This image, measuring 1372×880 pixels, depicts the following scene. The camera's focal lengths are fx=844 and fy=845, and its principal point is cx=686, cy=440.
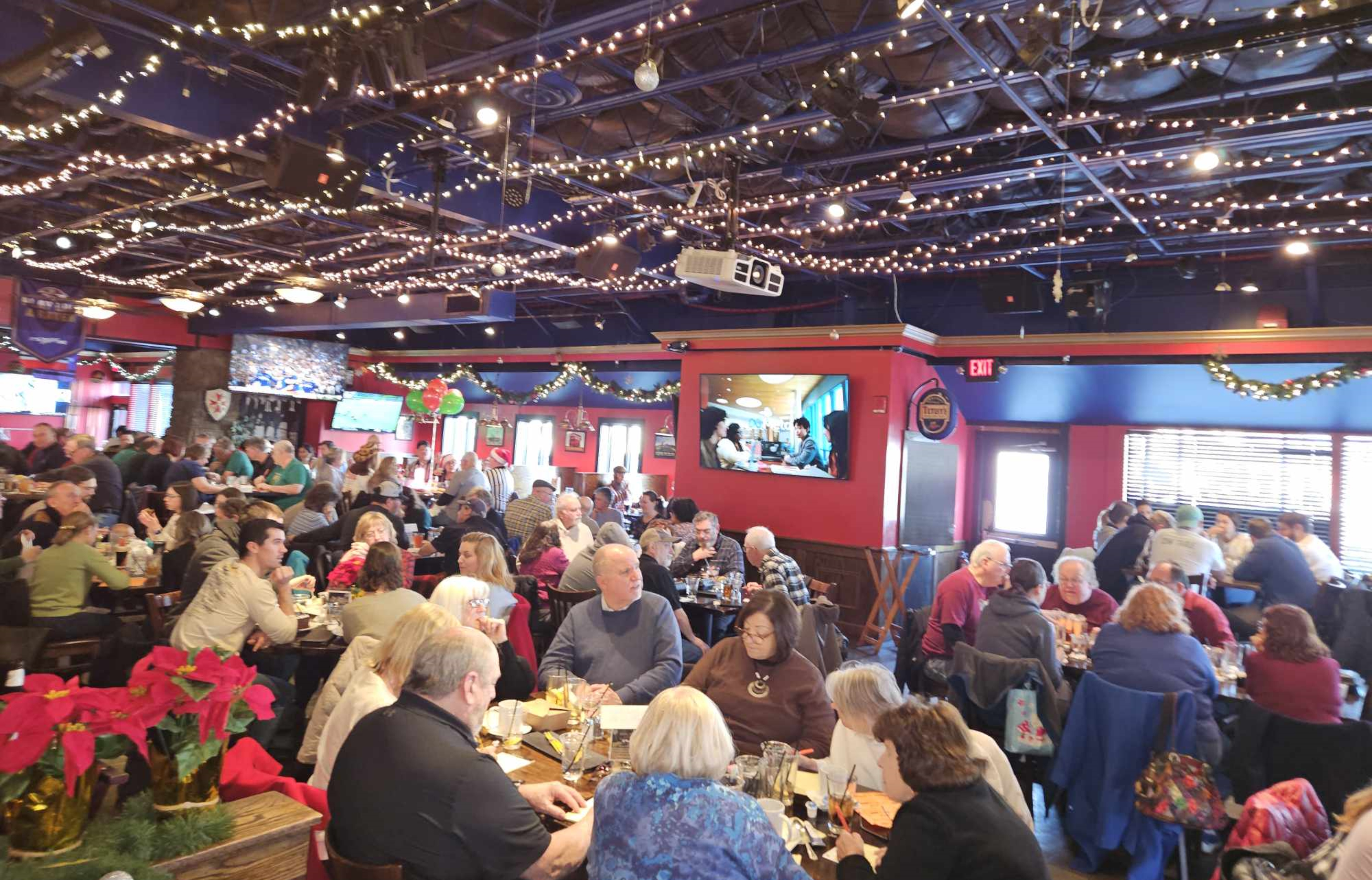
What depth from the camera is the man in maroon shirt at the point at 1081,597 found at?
19.1 ft

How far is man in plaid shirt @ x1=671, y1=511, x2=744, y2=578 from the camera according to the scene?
7090 mm

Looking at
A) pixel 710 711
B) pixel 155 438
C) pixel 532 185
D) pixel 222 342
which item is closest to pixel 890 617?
pixel 532 185

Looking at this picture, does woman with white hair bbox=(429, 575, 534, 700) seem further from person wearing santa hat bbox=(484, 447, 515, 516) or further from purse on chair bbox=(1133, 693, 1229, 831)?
person wearing santa hat bbox=(484, 447, 515, 516)

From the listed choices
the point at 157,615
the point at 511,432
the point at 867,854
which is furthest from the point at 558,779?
Answer: the point at 511,432

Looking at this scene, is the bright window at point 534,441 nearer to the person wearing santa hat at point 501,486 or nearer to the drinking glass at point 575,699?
the person wearing santa hat at point 501,486

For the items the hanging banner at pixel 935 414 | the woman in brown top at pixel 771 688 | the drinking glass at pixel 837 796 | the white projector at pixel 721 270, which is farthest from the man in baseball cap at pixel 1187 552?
the drinking glass at pixel 837 796

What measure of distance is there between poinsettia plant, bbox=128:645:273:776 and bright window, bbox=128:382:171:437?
81.2 ft

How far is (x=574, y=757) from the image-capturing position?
2.70m

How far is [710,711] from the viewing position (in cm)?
213

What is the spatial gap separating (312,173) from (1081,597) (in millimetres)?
6050

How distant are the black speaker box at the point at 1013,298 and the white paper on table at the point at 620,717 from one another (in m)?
7.03

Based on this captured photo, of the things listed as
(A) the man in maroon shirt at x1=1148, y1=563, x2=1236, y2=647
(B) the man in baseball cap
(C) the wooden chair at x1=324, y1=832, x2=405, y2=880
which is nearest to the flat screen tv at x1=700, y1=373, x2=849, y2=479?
(B) the man in baseball cap

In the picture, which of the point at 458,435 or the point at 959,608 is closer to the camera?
the point at 959,608

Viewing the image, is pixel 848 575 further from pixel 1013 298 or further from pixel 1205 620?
pixel 1205 620
